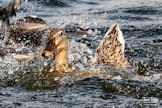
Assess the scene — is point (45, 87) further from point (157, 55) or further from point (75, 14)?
point (75, 14)

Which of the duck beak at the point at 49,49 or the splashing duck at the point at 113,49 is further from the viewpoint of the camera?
the splashing duck at the point at 113,49

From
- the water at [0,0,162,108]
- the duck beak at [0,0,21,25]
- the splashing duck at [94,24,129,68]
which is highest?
the duck beak at [0,0,21,25]

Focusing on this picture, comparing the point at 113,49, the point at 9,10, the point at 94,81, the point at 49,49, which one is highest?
the point at 9,10

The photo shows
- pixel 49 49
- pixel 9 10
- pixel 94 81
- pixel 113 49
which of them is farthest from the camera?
pixel 113 49

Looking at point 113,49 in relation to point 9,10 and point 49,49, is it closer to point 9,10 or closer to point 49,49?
point 49,49

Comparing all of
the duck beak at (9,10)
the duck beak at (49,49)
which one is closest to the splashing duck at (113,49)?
the duck beak at (49,49)

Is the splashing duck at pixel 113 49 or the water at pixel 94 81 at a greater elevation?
the splashing duck at pixel 113 49

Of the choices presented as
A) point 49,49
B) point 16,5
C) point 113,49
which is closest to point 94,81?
point 49,49

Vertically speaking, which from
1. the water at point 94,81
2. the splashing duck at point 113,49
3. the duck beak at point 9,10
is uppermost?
the duck beak at point 9,10

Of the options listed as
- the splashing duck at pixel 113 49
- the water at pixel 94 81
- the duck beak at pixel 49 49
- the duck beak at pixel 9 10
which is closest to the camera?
the duck beak at pixel 9 10

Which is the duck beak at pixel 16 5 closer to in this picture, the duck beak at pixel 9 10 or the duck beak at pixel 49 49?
the duck beak at pixel 9 10

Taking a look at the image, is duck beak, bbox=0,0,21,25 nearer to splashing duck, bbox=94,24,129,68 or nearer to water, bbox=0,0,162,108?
water, bbox=0,0,162,108

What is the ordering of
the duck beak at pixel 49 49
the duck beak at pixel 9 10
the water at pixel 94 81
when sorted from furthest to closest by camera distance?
the duck beak at pixel 49 49 → the water at pixel 94 81 → the duck beak at pixel 9 10

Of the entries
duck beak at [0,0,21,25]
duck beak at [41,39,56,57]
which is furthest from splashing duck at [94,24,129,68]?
duck beak at [0,0,21,25]
